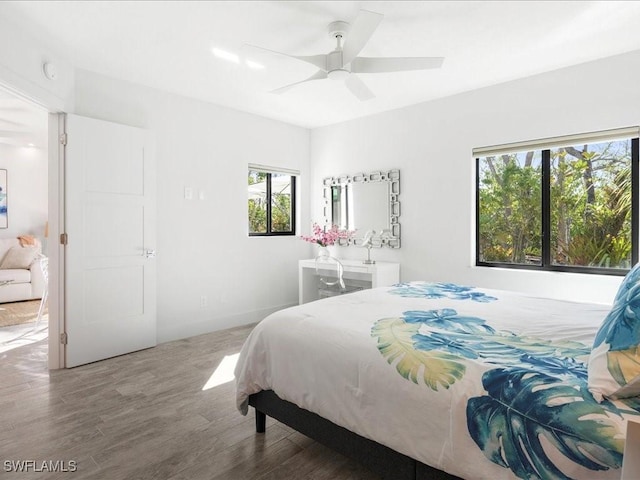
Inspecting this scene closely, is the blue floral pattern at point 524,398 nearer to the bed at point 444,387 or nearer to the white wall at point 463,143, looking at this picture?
the bed at point 444,387

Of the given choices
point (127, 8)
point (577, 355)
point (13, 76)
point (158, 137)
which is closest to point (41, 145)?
point (158, 137)

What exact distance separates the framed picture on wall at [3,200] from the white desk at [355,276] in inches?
190

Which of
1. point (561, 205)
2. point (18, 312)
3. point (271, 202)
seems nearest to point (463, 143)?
point (561, 205)

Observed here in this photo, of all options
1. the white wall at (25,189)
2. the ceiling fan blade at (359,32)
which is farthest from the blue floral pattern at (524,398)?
the white wall at (25,189)

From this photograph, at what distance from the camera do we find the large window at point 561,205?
3.00 meters

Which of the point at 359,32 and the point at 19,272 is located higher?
the point at 359,32

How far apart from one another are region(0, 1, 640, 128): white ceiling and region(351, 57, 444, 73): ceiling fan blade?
262 mm

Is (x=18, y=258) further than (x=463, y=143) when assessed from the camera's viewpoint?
Yes

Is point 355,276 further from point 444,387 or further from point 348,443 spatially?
point 444,387

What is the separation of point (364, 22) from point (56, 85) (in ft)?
7.93

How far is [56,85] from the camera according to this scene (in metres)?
2.88

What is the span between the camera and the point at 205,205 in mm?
4004

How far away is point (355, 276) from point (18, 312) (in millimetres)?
4228

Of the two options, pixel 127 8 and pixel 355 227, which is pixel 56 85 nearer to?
pixel 127 8
